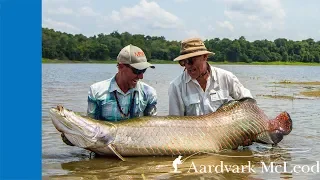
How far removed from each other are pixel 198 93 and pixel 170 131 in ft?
2.80

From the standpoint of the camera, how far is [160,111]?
10.6 metres

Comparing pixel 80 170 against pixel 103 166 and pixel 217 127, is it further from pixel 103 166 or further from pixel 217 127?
pixel 217 127

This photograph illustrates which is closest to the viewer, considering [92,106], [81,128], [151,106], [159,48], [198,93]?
[81,128]

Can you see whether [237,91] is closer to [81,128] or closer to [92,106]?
[92,106]

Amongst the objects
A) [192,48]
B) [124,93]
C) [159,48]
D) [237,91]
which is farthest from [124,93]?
[159,48]

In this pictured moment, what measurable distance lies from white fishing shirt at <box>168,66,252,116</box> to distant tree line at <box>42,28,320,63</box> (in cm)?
4215

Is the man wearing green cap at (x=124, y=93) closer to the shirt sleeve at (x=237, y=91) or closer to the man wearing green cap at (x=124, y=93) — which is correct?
the man wearing green cap at (x=124, y=93)

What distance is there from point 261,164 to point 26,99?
3905 mm

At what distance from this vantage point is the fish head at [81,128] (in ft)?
15.2

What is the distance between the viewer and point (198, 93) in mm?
5723

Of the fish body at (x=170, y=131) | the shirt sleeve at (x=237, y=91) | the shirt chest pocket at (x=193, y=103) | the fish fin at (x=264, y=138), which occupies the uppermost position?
the shirt sleeve at (x=237, y=91)

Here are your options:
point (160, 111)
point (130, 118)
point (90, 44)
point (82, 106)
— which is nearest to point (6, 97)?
point (130, 118)

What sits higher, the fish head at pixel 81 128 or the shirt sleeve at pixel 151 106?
the shirt sleeve at pixel 151 106

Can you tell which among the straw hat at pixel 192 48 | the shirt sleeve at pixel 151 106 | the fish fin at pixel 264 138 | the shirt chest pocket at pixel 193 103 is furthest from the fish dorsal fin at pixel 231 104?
the shirt sleeve at pixel 151 106
